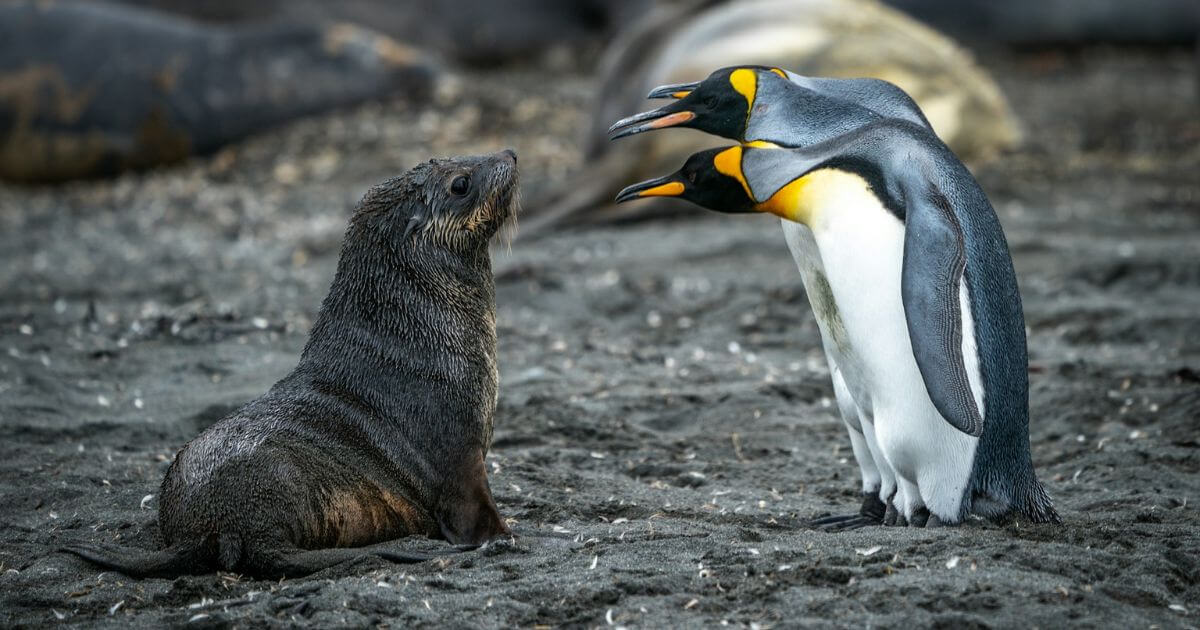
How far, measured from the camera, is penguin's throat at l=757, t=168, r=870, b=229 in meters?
3.77

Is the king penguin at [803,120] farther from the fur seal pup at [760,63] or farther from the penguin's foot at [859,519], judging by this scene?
the fur seal pup at [760,63]

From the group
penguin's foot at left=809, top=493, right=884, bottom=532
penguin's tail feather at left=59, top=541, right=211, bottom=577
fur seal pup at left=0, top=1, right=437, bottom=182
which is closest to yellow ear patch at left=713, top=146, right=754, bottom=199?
penguin's foot at left=809, top=493, right=884, bottom=532

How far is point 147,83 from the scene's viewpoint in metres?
11.3

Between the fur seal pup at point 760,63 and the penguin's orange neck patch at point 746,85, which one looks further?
the fur seal pup at point 760,63

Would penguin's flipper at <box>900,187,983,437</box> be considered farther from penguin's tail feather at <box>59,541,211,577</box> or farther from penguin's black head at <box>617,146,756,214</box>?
penguin's tail feather at <box>59,541,211,577</box>

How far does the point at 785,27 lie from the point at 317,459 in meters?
6.23

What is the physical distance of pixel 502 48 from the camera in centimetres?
1409

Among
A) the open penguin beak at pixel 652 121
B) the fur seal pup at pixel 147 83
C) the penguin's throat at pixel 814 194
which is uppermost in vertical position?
the fur seal pup at pixel 147 83

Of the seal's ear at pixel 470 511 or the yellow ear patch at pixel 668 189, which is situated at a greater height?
the yellow ear patch at pixel 668 189

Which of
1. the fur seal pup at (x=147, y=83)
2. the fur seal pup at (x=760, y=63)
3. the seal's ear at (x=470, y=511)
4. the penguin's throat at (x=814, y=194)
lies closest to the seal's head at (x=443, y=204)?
the seal's ear at (x=470, y=511)

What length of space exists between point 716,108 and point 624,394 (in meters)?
1.74

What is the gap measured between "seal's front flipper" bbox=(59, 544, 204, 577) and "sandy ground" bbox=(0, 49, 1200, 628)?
4 centimetres

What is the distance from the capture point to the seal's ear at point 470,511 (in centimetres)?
380

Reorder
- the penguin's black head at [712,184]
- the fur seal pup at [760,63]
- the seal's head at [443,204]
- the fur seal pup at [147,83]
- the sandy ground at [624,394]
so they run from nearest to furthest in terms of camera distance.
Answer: the sandy ground at [624,394]
the penguin's black head at [712,184]
the seal's head at [443,204]
the fur seal pup at [760,63]
the fur seal pup at [147,83]
